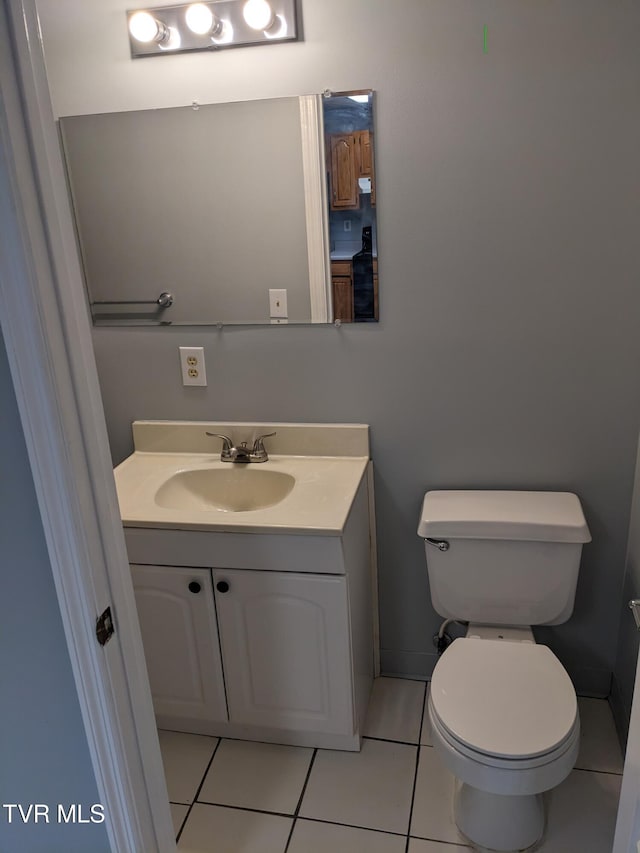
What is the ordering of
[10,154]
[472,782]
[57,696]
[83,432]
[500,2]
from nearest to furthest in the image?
1. [10,154]
2. [83,432]
3. [57,696]
4. [472,782]
5. [500,2]

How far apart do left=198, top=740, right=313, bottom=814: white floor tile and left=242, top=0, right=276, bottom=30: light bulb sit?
2.04m

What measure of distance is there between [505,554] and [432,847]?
77 centimetres

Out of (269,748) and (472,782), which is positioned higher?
(472,782)

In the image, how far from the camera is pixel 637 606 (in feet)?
3.82

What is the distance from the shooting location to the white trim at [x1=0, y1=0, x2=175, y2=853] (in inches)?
34.8

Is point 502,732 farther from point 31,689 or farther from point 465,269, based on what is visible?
point 465,269

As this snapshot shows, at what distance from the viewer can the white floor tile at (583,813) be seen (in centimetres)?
176

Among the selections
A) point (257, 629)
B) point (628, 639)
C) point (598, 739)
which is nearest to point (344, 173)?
point (257, 629)

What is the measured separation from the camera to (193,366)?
2182 mm

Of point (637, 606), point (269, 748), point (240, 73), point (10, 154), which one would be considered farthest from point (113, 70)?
point (269, 748)

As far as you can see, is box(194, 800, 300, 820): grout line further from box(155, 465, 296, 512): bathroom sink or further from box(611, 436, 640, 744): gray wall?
box(611, 436, 640, 744): gray wall

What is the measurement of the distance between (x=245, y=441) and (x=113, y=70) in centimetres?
114

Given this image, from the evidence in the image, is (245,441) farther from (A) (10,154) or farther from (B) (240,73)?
(A) (10,154)

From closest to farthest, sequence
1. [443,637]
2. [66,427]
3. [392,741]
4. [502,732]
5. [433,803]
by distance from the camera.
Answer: [66,427], [502,732], [433,803], [392,741], [443,637]
